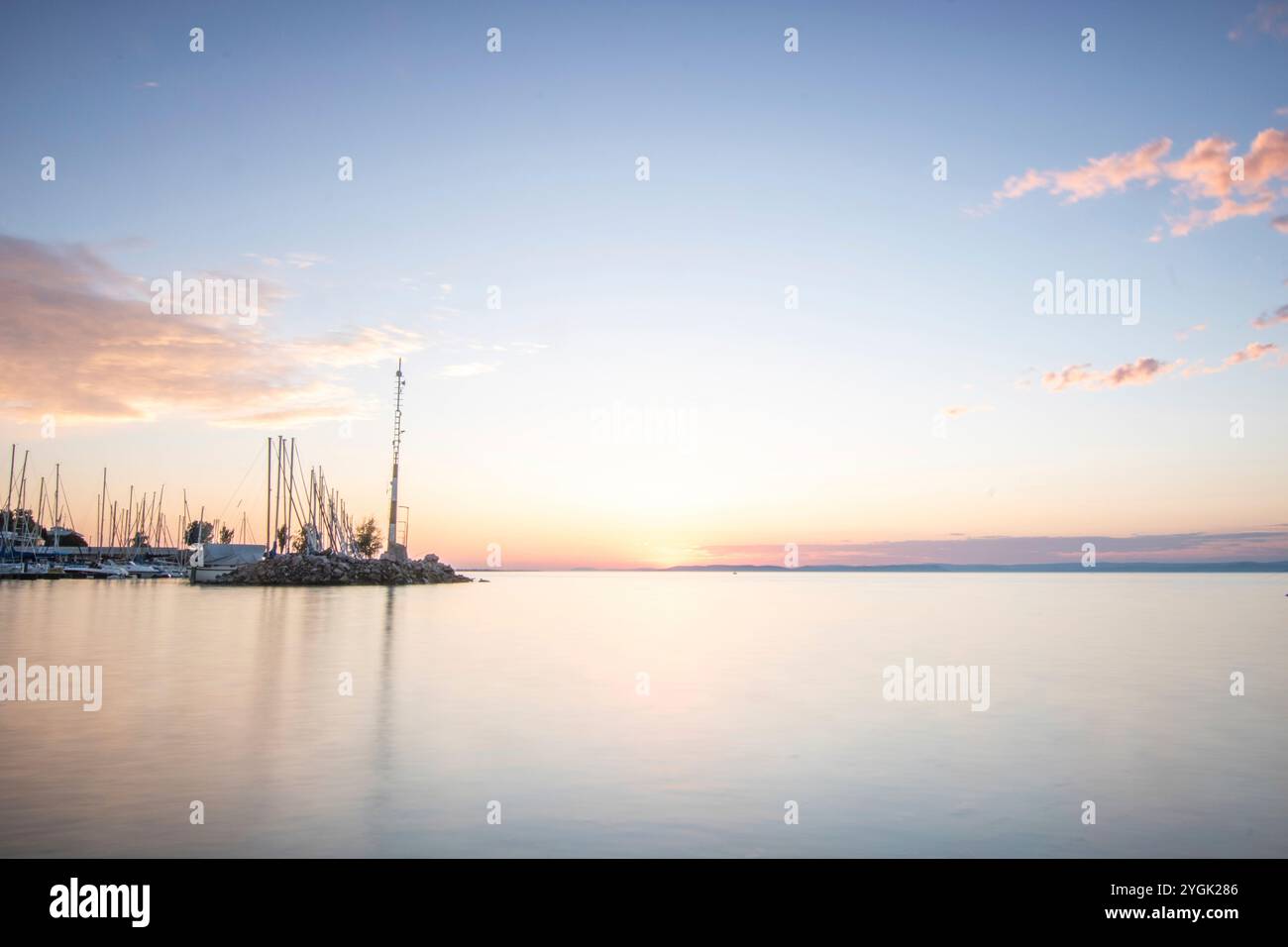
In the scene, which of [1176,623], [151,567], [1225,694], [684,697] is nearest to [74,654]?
[684,697]

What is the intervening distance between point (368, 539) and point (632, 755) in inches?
6825

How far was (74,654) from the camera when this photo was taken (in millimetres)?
34219

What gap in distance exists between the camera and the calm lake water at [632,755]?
12578 millimetres

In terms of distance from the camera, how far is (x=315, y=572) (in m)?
114

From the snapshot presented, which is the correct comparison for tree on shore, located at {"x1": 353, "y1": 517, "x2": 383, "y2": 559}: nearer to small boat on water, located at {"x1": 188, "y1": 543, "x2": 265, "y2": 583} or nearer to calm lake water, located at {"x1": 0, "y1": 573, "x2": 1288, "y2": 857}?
small boat on water, located at {"x1": 188, "y1": 543, "x2": 265, "y2": 583}

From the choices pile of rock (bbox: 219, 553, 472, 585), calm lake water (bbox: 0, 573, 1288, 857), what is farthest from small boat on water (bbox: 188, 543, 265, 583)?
calm lake water (bbox: 0, 573, 1288, 857)

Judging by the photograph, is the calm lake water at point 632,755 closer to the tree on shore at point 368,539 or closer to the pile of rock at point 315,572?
the pile of rock at point 315,572

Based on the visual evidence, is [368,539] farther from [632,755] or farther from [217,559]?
[632,755]

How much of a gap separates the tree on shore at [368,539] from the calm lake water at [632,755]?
5607 inches

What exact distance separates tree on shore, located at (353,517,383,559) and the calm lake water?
142419mm
